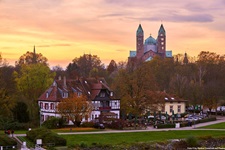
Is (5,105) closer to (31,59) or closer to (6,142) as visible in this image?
(6,142)

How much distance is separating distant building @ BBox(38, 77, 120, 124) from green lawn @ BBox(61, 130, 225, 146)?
50.9 feet

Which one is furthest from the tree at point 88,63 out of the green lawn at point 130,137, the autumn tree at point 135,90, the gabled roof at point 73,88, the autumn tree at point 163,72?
the green lawn at point 130,137

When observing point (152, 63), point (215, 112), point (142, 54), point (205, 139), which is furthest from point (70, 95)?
point (142, 54)

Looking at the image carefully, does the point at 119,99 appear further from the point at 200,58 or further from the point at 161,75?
the point at 200,58

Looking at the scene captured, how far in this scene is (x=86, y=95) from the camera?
71.1 m

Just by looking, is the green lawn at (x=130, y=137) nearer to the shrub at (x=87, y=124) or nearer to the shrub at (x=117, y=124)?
the shrub at (x=117, y=124)

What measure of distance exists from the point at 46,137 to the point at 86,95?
26.9 meters

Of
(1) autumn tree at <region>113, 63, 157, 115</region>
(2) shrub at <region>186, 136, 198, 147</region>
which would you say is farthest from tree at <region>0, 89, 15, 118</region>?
(2) shrub at <region>186, 136, 198, 147</region>

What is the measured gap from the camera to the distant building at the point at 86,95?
69.1m

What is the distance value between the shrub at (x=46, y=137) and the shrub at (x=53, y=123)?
452 inches

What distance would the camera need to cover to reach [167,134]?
53.6 metres

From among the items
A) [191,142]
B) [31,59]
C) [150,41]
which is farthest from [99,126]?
[150,41]

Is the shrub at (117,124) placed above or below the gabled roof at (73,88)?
below

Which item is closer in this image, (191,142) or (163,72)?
(191,142)
